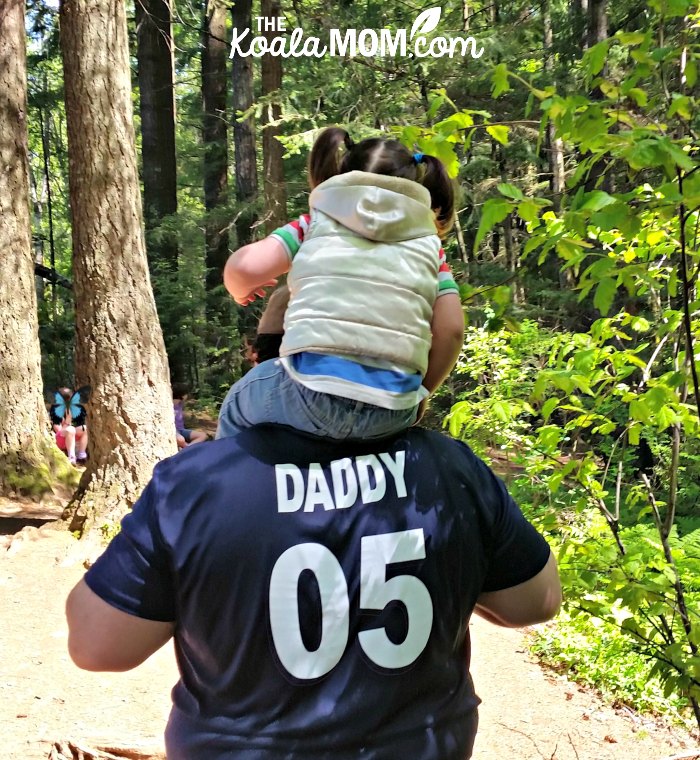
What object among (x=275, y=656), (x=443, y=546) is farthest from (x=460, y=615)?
(x=275, y=656)

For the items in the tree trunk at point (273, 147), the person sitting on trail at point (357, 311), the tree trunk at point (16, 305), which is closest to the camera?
the person sitting on trail at point (357, 311)

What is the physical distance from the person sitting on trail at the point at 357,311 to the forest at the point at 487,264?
65cm

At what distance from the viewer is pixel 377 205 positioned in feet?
3.83

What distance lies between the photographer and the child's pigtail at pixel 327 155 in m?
1.34

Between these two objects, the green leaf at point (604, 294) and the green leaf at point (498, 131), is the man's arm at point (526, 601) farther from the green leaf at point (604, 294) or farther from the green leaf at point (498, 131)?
the green leaf at point (498, 131)

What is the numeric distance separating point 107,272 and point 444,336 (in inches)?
191

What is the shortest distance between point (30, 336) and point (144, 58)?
11.0m

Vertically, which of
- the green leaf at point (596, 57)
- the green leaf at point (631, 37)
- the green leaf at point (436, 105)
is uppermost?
the green leaf at point (631, 37)

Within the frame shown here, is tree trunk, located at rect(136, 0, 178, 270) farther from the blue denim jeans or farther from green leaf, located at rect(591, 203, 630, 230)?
the blue denim jeans

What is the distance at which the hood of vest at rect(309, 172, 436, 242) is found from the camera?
116 centimetres

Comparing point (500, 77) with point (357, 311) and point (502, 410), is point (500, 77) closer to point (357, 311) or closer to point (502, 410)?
point (502, 410)

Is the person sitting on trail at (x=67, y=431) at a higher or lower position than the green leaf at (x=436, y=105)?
lower

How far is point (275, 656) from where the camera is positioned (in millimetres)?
991

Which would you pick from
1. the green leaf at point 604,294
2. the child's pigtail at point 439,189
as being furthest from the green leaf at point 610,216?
the child's pigtail at point 439,189
